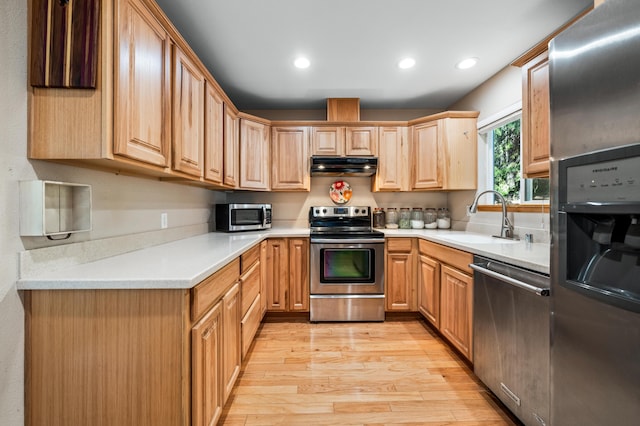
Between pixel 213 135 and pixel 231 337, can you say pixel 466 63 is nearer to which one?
pixel 213 135

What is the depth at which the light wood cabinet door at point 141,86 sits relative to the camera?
1.17 m

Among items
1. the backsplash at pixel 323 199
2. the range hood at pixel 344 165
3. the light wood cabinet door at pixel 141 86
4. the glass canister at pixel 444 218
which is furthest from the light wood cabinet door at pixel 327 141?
the light wood cabinet door at pixel 141 86

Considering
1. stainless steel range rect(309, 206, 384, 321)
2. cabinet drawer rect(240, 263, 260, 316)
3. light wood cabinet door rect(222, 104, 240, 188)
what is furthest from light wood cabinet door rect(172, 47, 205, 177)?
stainless steel range rect(309, 206, 384, 321)

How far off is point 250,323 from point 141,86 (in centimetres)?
171

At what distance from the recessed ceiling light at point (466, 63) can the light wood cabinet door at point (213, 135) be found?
2145mm

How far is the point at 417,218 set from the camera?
357cm

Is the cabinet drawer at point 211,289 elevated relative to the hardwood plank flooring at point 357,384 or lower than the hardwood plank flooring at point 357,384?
elevated

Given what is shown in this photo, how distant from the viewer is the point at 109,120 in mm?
1131

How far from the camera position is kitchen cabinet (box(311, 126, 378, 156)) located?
3.31 m

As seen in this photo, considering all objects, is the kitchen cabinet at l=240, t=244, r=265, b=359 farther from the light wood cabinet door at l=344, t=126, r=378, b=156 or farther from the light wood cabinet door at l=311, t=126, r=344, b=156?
the light wood cabinet door at l=344, t=126, r=378, b=156

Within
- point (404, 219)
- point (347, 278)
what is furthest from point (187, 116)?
point (404, 219)

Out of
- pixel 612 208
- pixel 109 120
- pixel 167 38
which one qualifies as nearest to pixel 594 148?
pixel 612 208

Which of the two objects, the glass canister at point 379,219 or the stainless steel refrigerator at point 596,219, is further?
the glass canister at point 379,219

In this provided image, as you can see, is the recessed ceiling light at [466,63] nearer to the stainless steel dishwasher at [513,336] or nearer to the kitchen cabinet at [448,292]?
the kitchen cabinet at [448,292]
